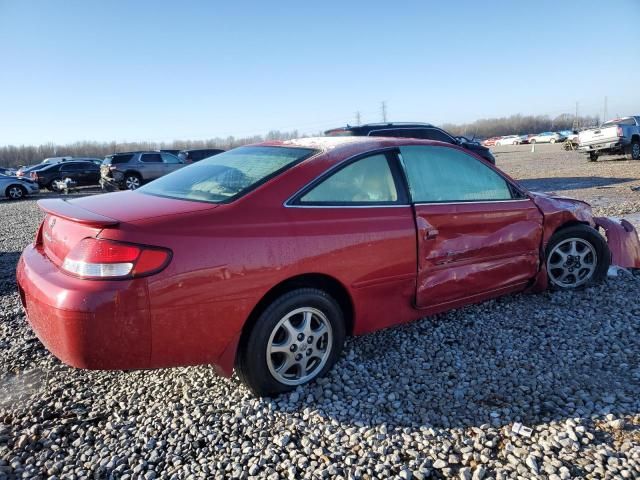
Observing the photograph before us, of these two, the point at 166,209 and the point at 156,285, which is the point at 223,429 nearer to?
the point at 156,285

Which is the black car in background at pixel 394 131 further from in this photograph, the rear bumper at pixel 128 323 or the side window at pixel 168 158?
the side window at pixel 168 158

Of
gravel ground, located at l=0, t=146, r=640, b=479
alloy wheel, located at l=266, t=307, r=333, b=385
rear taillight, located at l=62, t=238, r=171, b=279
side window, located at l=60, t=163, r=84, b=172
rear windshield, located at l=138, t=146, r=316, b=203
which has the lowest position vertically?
gravel ground, located at l=0, t=146, r=640, b=479

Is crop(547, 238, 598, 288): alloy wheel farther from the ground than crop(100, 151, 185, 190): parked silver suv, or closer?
closer

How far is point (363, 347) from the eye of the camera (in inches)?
136

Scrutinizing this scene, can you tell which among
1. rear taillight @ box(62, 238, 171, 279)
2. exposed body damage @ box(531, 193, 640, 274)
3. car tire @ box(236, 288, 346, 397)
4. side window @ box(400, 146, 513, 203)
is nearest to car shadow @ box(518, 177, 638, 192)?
exposed body damage @ box(531, 193, 640, 274)

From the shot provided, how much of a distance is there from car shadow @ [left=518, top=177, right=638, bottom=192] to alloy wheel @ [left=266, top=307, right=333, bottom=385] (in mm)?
12041

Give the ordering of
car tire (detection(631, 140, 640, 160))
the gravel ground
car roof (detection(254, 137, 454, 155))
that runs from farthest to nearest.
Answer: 1. car tire (detection(631, 140, 640, 160))
2. car roof (detection(254, 137, 454, 155))
3. the gravel ground

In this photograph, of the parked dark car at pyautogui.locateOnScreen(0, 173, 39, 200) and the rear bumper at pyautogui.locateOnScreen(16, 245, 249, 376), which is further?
the parked dark car at pyautogui.locateOnScreen(0, 173, 39, 200)

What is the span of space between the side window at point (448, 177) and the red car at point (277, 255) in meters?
0.01

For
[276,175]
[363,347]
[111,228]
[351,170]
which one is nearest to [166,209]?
[111,228]

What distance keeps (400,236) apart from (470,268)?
772 mm

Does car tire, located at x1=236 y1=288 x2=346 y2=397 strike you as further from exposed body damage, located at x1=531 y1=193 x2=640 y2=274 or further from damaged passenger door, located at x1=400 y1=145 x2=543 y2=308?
exposed body damage, located at x1=531 y1=193 x2=640 y2=274

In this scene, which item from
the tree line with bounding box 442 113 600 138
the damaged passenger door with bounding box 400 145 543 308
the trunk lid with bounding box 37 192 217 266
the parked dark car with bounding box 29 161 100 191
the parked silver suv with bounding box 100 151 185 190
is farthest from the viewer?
the tree line with bounding box 442 113 600 138

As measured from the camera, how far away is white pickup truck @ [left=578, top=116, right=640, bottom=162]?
18.6m
